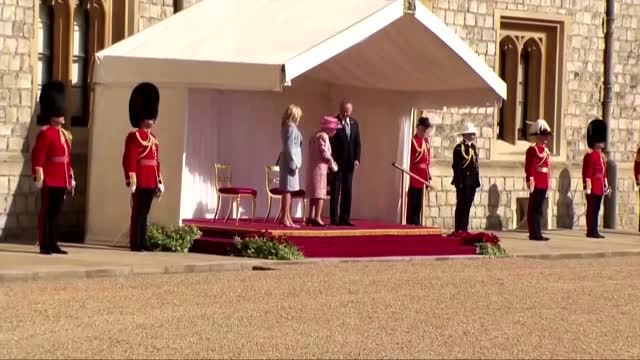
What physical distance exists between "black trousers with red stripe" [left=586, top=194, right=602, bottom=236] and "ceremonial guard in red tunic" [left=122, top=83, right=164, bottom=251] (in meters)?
8.45

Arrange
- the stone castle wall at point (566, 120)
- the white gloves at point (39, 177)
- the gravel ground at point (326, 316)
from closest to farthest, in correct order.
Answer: the gravel ground at point (326, 316), the white gloves at point (39, 177), the stone castle wall at point (566, 120)

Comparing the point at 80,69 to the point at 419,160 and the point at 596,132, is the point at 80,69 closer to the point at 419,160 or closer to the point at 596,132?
the point at 419,160

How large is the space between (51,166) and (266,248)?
238cm

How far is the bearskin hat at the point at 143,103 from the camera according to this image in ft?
60.1

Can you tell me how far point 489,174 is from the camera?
25984 mm

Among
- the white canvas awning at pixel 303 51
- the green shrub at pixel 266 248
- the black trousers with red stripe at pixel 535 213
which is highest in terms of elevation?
the white canvas awning at pixel 303 51

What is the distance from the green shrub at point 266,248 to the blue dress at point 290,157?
4.69 feet

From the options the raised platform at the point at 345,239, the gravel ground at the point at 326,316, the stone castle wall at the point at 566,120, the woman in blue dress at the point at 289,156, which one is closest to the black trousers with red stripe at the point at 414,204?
the stone castle wall at the point at 566,120

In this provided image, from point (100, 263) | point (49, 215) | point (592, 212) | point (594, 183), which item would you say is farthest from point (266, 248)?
point (594, 183)

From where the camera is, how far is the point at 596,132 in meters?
25.5

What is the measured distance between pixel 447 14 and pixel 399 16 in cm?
623

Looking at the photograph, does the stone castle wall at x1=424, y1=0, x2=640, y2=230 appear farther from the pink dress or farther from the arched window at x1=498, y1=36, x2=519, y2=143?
the pink dress

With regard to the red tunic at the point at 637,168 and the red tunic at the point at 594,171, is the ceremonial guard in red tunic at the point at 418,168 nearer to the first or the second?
the red tunic at the point at 594,171

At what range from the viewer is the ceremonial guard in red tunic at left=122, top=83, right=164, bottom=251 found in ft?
60.1
